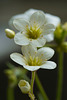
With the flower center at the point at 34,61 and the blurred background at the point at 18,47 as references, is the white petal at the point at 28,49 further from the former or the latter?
the blurred background at the point at 18,47

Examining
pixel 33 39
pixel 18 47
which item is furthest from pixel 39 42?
pixel 18 47

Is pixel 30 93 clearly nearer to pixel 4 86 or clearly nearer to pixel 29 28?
pixel 29 28

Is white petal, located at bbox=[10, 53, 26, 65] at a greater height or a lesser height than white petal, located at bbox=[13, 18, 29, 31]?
lesser

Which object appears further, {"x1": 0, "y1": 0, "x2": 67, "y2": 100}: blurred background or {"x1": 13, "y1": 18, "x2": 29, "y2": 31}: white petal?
{"x1": 0, "y1": 0, "x2": 67, "y2": 100}: blurred background

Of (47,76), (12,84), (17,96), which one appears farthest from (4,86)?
(12,84)

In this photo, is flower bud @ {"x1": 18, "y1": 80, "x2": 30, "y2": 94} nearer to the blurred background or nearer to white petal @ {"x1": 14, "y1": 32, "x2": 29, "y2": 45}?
white petal @ {"x1": 14, "y1": 32, "x2": 29, "y2": 45}


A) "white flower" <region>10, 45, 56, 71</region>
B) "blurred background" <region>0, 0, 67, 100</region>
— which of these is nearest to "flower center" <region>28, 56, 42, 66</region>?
"white flower" <region>10, 45, 56, 71</region>

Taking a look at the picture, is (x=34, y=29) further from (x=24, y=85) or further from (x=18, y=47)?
(x=18, y=47)
